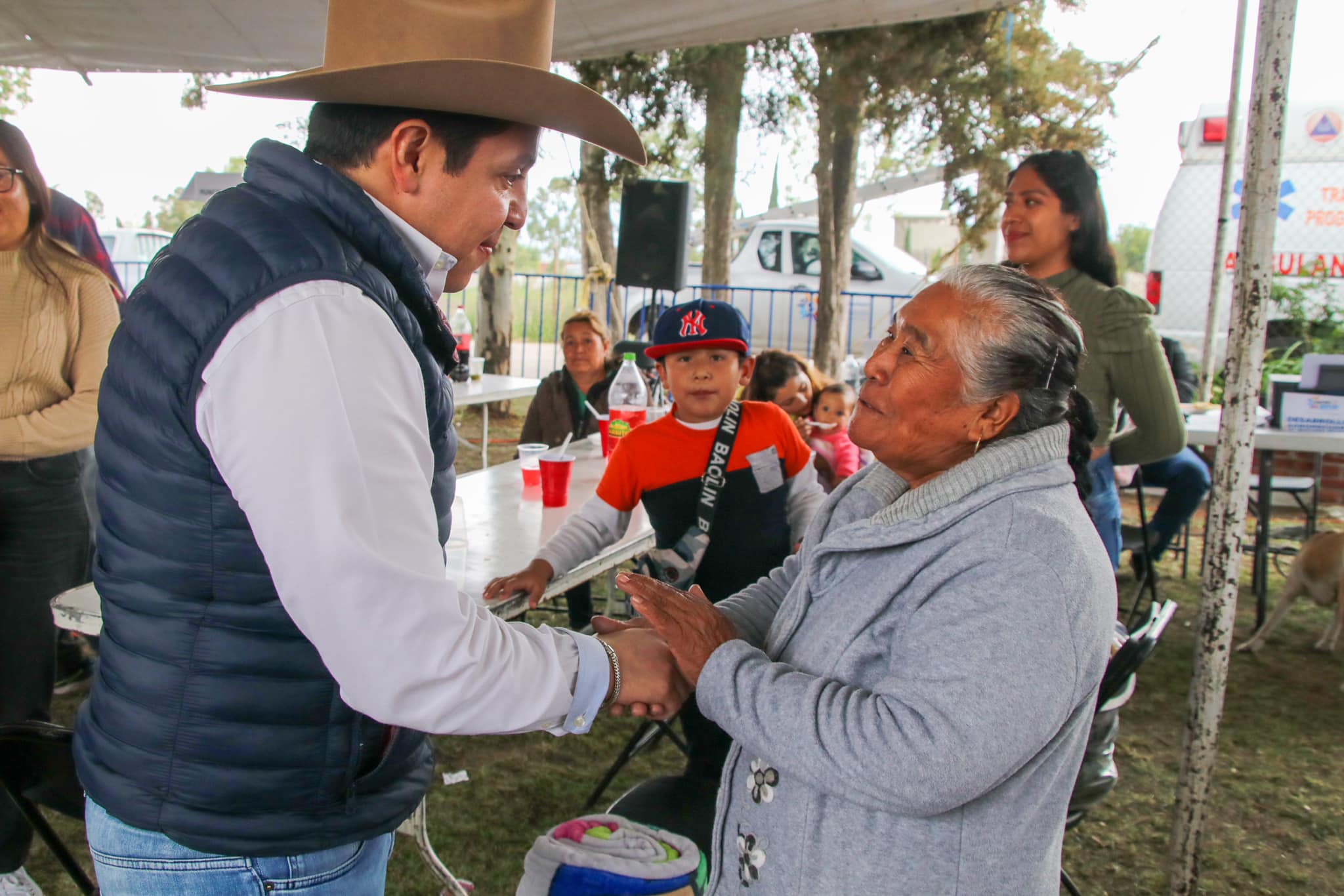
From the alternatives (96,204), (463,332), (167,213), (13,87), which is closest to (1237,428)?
(463,332)

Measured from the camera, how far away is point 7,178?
114 inches

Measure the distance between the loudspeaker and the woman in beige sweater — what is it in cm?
604

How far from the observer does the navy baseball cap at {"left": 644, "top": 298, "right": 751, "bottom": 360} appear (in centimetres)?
317

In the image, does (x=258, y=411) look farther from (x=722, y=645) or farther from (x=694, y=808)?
(x=694, y=808)

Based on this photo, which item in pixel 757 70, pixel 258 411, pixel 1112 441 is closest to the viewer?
pixel 258 411

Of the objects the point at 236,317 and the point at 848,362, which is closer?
the point at 236,317

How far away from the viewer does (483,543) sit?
309 cm

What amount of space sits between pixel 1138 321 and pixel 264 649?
8.51 ft

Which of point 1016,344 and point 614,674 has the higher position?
point 1016,344

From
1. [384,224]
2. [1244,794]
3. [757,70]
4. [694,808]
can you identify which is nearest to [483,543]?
[694,808]

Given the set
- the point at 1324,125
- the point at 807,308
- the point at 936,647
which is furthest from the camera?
the point at 807,308

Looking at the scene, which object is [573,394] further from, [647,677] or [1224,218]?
[1224,218]

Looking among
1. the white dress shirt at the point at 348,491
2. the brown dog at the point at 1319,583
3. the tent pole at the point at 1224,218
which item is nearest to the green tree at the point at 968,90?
the tent pole at the point at 1224,218

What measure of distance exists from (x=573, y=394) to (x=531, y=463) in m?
1.82
